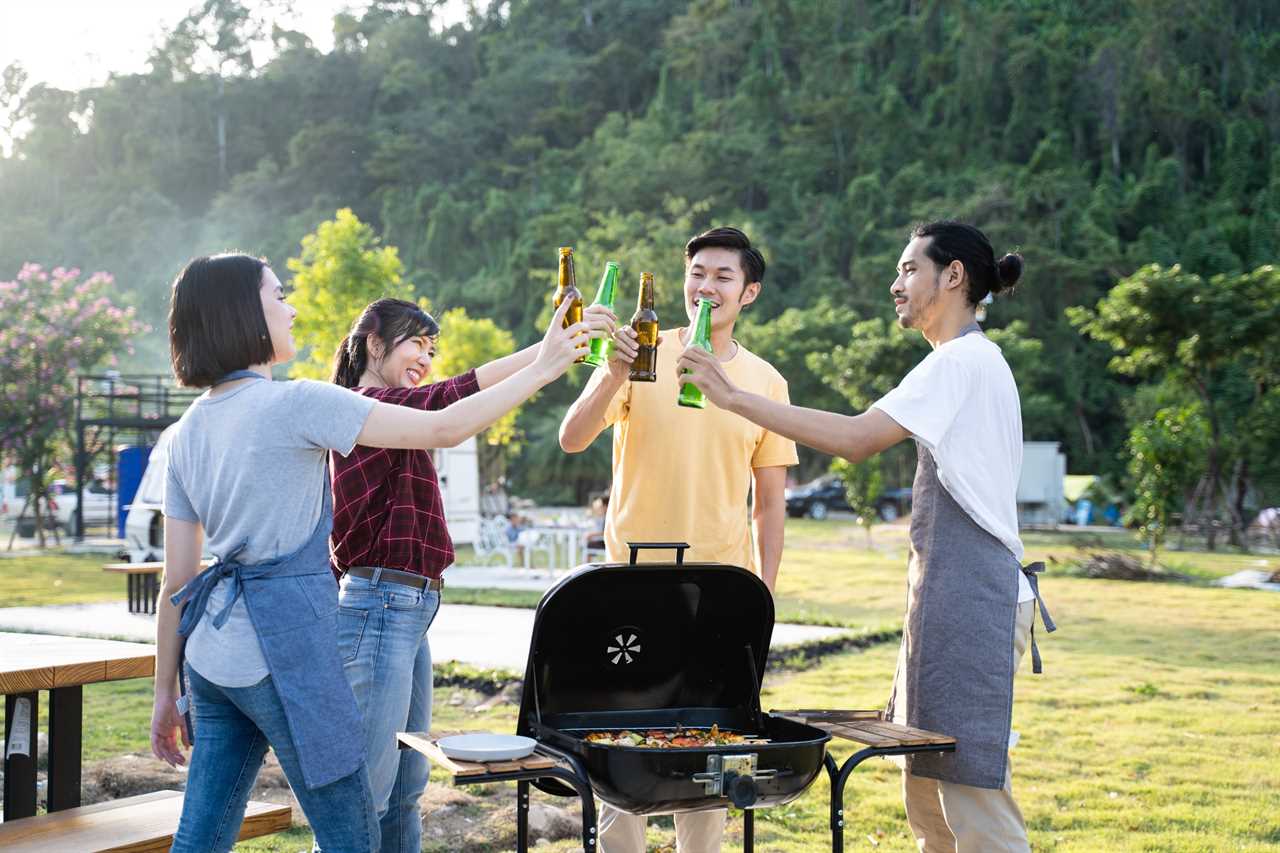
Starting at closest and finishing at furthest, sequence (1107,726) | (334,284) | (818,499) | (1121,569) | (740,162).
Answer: (1107,726)
(1121,569)
(334,284)
(818,499)
(740,162)

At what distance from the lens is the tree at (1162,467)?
55.1 feet

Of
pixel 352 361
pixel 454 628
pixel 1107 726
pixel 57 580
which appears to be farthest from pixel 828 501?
pixel 352 361

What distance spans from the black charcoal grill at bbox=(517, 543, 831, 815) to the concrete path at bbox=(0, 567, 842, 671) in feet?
17.1

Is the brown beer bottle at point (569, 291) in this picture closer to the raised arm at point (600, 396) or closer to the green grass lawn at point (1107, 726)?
the raised arm at point (600, 396)

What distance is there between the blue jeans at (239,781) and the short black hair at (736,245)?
1.73 meters

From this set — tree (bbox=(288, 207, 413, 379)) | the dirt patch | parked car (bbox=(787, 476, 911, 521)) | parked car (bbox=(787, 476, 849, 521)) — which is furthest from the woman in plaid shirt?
parked car (bbox=(787, 476, 849, 521))

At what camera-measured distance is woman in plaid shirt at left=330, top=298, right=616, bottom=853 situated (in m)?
→ 3.11

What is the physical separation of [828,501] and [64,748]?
3070 cm

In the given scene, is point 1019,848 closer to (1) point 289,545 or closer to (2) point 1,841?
(1) point 289,545

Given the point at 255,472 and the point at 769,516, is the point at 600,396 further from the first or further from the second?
the point at 255,472

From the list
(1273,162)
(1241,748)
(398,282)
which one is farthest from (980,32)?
(1241,748)

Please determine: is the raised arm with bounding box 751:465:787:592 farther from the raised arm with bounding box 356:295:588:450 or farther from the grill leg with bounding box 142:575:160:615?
the grill leg with bounding box 142:575:160:615

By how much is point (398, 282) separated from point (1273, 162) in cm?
3930

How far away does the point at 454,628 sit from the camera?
34.6 ft
